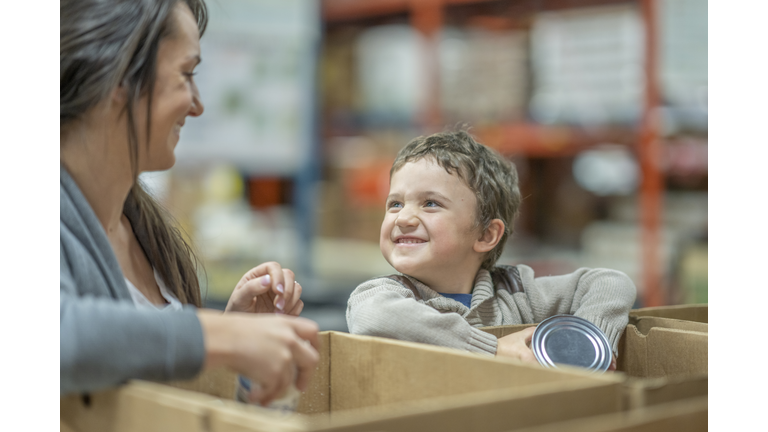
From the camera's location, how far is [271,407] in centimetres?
91

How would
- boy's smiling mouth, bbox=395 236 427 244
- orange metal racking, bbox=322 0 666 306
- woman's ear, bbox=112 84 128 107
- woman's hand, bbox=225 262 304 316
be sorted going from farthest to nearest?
orange metal racking, bbox=322 0 666 306, boy's smiling mouth, bbox=395 236 427 244, woman's hand, bbox=225 262 304 316, woman's ear, bbox=112 84 128 107

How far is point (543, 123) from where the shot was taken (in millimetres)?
3506

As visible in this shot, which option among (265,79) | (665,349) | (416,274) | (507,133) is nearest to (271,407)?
(416,274)

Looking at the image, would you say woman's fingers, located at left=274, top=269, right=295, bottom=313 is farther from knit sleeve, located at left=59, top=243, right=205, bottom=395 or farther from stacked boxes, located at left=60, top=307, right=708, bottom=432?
knit sleeve, located at left=59, top=243, right=205, bottom=395

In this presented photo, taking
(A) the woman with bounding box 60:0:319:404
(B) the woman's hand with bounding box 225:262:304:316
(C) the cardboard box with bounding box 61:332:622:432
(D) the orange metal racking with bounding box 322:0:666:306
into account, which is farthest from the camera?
(D) the orange metal racking with bounding box 322:0:666:306

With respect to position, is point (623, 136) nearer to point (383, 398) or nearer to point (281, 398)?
point (383, 398)

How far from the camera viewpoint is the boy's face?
151cm

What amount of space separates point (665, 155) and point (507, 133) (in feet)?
2.40

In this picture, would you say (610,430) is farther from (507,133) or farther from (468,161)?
(507,133)

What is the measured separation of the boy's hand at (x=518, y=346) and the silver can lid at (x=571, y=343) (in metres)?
0.01

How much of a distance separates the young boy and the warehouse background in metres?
1.56

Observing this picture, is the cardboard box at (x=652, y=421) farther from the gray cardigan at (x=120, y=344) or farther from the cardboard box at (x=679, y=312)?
the cardboard box at (x=679, y=312)

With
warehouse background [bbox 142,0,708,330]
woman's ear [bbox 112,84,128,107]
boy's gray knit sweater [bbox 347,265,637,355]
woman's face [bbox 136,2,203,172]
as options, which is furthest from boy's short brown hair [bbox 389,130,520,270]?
warehouse background [bbox 142,0,708,330]

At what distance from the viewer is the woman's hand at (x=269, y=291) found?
1289 mm
